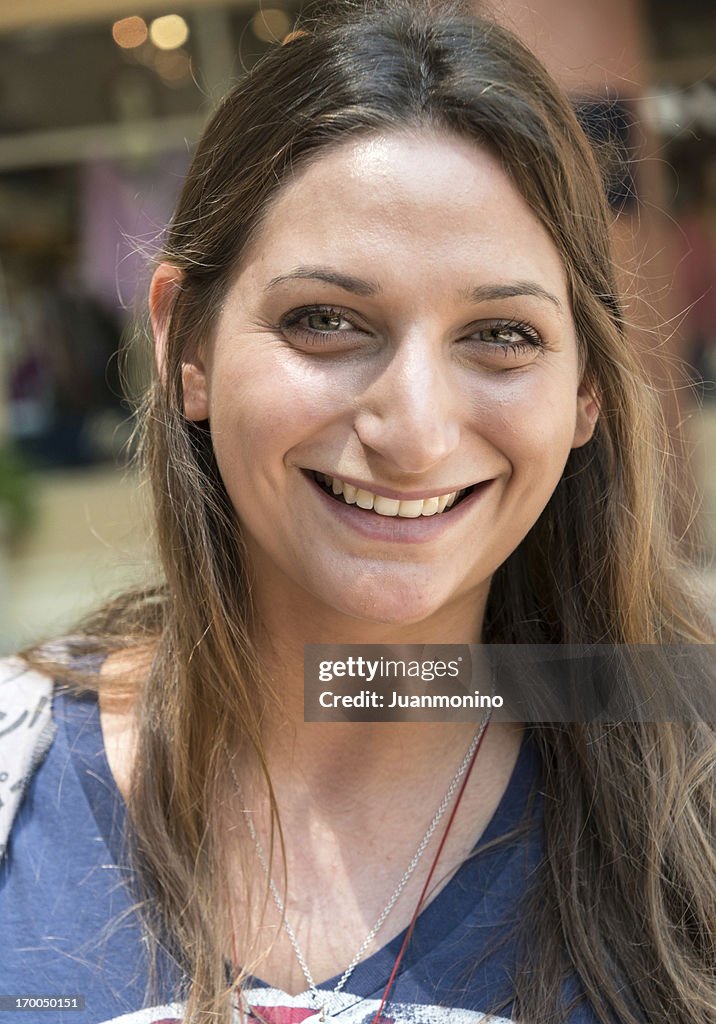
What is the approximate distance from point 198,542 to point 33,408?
441 cm

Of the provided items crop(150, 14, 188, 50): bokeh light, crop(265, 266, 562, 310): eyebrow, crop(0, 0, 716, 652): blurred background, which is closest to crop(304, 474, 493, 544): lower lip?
crop(265, 266, 562, 310): eyebrow

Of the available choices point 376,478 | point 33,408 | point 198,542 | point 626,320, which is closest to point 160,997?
point 198,542

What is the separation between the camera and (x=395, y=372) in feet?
3.91

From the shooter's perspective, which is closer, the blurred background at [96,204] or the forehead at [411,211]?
→ the forehead at [411,211]

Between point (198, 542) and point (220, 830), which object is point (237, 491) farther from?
point (220, 830)

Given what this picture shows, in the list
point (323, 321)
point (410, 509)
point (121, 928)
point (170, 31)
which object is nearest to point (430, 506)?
point (410, 509)

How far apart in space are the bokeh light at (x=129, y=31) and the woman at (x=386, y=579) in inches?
131

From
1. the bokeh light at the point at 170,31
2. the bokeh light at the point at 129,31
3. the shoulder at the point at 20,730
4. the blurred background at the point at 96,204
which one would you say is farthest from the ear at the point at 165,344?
the bokeh light at the point at 129,31

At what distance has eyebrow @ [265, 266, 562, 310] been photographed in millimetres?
1191

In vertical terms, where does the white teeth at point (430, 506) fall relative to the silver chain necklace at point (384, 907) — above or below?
above

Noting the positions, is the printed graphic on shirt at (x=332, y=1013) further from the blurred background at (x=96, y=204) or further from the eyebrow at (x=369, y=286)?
the blurred background at (x=96, y=204)

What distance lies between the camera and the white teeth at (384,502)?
126 cm

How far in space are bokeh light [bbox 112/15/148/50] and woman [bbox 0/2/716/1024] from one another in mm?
3325

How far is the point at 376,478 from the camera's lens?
1235mm
